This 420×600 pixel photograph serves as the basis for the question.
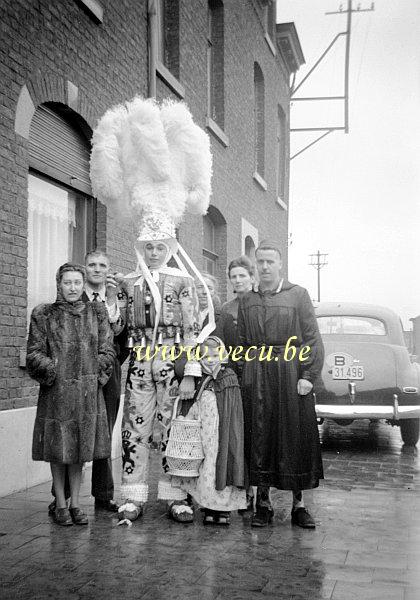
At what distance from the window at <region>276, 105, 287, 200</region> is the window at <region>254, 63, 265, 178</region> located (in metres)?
2.50

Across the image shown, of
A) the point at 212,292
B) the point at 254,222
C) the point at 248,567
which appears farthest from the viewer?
the point at 254,222

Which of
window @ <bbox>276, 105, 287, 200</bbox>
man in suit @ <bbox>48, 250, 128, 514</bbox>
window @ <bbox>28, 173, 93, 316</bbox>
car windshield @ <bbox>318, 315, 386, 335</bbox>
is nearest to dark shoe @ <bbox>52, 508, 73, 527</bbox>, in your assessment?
man in suit @ <bbox>48, 250, 128, 514</bbox>

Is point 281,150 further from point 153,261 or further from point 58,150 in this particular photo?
point 153,261

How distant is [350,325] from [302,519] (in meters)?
4.91

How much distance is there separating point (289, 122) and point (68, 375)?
1634 centimetres

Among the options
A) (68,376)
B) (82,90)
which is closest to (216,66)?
(82,90)

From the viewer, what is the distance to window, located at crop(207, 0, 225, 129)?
Answer: 43.0ft

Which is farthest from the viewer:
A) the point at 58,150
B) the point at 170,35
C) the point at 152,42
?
the point at 170,35

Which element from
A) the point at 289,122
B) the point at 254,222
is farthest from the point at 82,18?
the point at 289,122

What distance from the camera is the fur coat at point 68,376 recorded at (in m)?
4.88

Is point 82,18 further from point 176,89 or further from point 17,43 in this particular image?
point 176,89

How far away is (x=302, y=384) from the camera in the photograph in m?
5.07

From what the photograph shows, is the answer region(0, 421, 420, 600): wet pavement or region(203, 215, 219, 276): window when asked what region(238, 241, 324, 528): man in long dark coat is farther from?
region(203, 215, 219, 276): window

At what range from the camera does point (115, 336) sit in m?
5.39
